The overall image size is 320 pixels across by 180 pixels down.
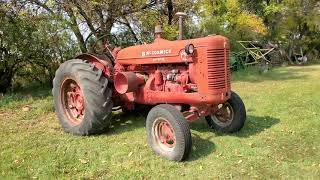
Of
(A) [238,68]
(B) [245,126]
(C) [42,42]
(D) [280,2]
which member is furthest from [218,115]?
(D) [280,2]

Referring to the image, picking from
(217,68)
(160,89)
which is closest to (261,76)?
(160,89)

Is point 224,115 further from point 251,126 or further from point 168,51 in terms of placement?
point 168,51

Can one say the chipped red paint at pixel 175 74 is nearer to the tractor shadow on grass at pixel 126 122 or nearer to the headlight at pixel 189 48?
the headlight at pixel 189 48

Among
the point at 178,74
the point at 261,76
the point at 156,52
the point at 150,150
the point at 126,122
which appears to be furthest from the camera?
the point at 261,76

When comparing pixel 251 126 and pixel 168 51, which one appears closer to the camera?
pixel 168 51

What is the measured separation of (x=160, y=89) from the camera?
6.33m

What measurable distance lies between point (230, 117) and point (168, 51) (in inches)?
57.7

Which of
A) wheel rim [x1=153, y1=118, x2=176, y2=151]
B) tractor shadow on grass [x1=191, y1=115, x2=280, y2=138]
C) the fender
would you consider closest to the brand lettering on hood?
the fender

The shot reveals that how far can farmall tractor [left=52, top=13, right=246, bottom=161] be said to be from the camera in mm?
5594

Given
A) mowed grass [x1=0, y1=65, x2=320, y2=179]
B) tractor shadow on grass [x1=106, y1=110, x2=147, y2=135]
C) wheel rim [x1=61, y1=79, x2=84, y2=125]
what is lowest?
mowed grass [x1=0, y1=65, x2=320, y2=179]

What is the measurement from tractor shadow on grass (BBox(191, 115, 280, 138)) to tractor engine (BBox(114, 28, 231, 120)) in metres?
0.69

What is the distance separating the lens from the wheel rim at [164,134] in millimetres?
5539

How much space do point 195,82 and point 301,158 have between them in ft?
5.63

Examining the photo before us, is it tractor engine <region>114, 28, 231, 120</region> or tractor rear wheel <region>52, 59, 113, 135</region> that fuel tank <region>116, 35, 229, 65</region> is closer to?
tractor engine <region>114, 28, 231, 120</region>
